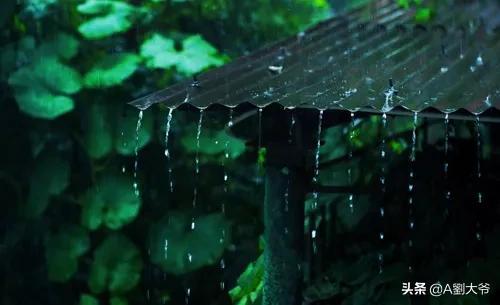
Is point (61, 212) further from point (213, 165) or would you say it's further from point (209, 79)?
point (209, 79)

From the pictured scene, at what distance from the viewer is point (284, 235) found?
4730 mm

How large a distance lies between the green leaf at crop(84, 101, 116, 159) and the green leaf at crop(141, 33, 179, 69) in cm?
74

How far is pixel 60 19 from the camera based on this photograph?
7566 mm

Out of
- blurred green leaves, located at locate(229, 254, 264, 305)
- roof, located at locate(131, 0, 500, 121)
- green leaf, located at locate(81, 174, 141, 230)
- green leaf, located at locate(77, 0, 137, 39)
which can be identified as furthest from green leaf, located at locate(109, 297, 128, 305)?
roof, located at locate(131, 0, 500, 121)

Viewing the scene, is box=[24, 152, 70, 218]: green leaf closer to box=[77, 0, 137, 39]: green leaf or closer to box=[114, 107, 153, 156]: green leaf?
box=[114, 107, 153, 156]: green leaf

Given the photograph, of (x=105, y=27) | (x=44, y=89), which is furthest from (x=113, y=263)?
(x=105, y=27)

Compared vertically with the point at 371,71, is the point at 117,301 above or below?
below

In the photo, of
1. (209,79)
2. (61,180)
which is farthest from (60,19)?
(209,79)

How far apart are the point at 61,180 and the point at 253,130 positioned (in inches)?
124

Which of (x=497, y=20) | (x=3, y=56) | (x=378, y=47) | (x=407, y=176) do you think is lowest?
(x=407, y=176)

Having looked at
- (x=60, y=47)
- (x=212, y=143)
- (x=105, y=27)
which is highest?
(x=105, y=27)

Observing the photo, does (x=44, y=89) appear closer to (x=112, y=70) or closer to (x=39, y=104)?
(x=39, y=104)

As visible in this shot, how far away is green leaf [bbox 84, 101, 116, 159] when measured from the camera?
7.37 metres

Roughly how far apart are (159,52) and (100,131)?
1.09 metres
